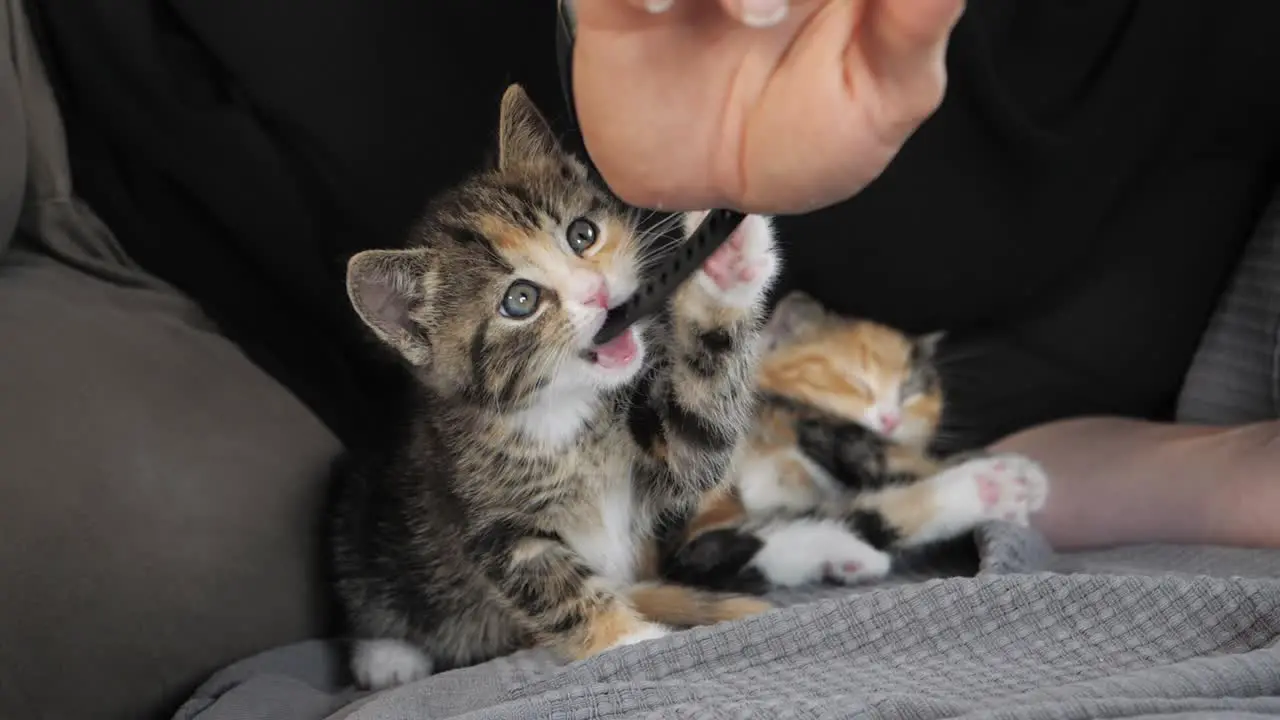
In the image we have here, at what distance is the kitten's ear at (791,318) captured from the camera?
1460 millimetres

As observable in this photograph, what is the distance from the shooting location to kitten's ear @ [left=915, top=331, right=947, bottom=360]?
4.75 feet

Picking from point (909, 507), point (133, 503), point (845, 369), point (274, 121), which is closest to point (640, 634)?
point (909, 507)

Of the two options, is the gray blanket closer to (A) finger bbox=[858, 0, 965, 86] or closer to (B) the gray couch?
(B) the gray couch

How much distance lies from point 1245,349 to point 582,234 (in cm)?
88

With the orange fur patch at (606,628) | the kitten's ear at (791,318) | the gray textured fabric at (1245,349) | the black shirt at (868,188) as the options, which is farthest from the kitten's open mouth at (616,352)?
the gray textured fabric at (1245,349)

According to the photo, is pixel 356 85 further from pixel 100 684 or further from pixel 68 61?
pixel 100 684

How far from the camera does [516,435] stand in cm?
106

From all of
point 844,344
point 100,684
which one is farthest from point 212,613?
point 844,344

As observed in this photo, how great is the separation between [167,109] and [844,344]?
92 centimetres

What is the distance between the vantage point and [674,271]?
2.74 feet

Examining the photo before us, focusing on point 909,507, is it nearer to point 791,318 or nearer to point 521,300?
point 791,318

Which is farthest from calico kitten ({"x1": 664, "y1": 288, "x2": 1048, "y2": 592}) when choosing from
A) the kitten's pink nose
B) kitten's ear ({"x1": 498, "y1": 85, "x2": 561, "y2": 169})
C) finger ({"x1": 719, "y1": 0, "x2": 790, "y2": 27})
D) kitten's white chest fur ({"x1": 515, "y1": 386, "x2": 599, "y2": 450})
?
finger ({"x1": 719, "y1": 0, "x2": 790, "y2": 27})

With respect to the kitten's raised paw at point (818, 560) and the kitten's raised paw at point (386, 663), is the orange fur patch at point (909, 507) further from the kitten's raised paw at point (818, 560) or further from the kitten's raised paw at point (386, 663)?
the kitten's raised paw at point (386, 663)

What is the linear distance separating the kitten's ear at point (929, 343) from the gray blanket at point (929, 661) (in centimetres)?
61
